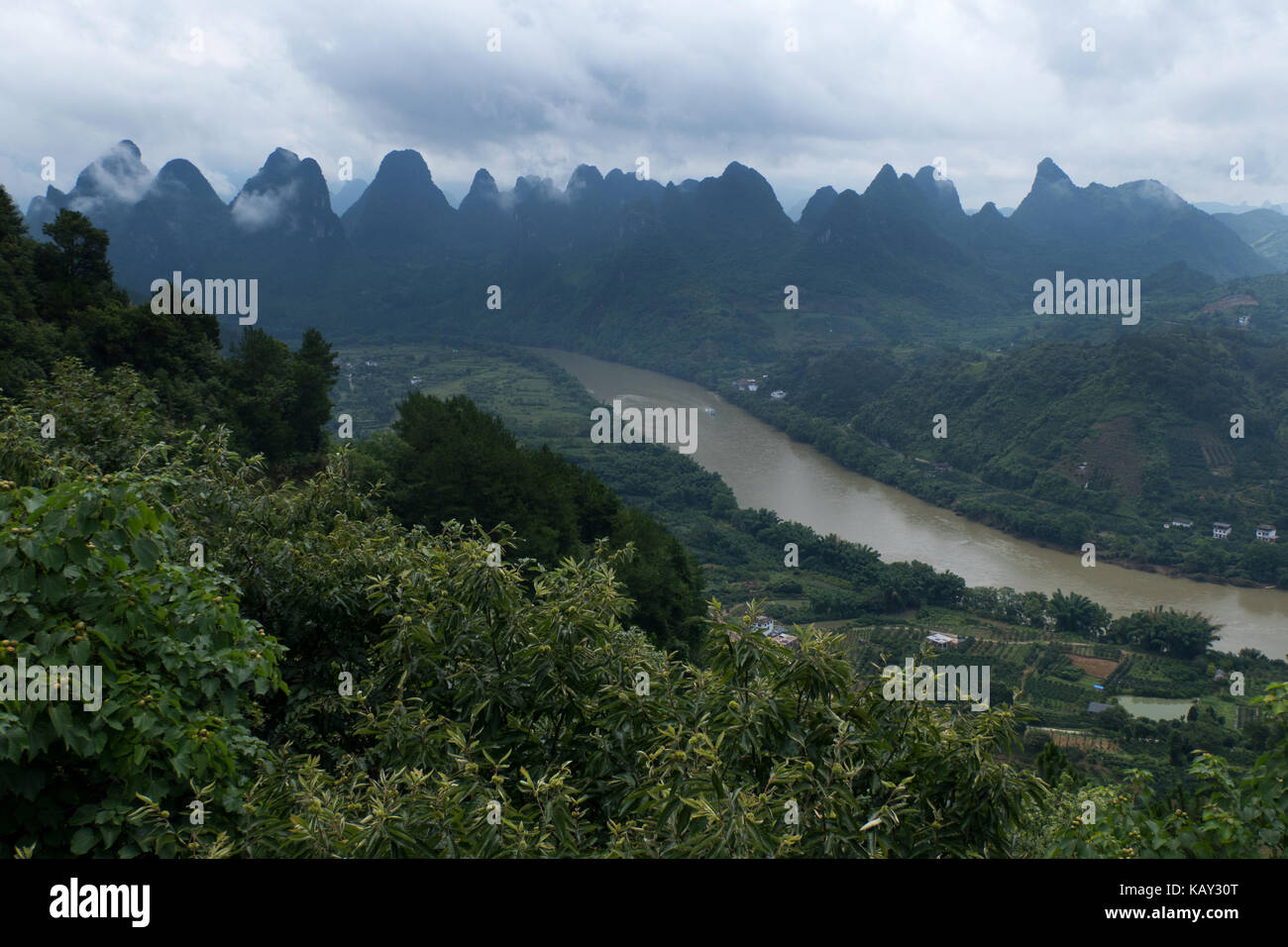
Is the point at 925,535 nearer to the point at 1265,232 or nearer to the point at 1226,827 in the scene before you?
the point at 1226,827

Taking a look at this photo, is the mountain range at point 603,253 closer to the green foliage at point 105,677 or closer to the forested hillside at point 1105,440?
the forested hillside at point 1105,440

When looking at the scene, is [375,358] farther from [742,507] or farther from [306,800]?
[306,800]

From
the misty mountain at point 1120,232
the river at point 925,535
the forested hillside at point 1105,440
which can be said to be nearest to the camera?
the river at point 925,535

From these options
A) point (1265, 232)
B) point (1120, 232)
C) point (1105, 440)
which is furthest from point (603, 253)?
point (1265, 232)

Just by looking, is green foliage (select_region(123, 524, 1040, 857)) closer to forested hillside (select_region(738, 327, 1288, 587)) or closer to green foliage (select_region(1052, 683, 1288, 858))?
green foliage (select_region(1052, 683, 1288, 858))

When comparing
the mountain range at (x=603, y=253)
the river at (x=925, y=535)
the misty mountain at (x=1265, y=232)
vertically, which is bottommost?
the river at (x=925, y=535)

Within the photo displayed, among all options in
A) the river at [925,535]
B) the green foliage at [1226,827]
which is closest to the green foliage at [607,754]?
the green foliage at [1226,827]
